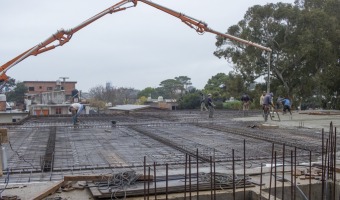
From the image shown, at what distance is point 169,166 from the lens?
5.52 meters

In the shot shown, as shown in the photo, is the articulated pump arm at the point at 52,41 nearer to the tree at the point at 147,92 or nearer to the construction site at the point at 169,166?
the construction site at the point at 169,166

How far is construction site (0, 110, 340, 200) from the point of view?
4055mm

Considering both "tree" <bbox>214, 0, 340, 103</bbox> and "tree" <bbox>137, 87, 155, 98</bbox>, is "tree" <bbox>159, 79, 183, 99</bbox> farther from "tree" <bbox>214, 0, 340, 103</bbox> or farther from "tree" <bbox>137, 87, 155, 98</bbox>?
"tree" <bbox>214, 0, 340, 103</bbox>

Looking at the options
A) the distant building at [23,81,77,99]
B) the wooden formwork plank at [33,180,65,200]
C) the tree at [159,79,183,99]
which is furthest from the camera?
the tree at [159,79,183,99]

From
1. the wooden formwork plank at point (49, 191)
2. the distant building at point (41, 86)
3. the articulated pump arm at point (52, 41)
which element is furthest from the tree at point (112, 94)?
the wooden formwork plank at point (49, 191)

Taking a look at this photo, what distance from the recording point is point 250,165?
18.3 feet

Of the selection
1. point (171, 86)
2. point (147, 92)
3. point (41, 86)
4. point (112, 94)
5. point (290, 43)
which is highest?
point (290, 43)

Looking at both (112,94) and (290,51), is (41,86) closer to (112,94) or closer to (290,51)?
(112,94)

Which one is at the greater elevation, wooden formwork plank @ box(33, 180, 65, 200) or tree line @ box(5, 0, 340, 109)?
tree line @ box(5, 0, 340, 109)

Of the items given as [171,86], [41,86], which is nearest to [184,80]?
[171,86]

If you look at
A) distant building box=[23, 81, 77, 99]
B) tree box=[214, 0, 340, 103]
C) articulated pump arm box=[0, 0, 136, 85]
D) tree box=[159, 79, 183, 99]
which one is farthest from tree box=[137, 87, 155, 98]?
articulated pump arm box=[0, 0, 136, 85]

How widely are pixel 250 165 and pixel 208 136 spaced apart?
12.0 ft

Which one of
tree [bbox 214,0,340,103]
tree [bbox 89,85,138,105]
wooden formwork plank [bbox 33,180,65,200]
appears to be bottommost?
wooden formwork plank [bbox 33,180,65,200]

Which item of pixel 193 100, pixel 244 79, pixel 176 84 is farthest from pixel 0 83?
pixel 176 84
